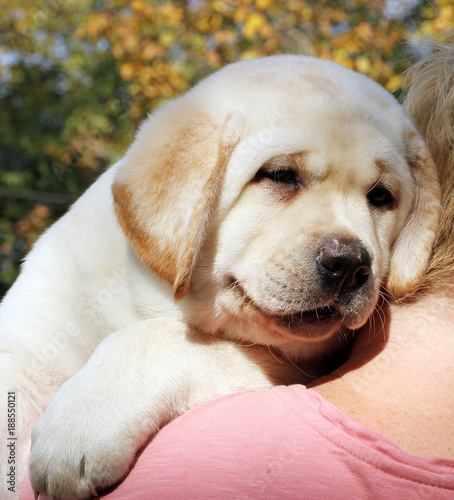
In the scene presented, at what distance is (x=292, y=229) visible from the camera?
2.02 meters

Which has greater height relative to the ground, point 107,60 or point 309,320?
point 309,320

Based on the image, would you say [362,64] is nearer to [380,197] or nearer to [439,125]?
[439,125]

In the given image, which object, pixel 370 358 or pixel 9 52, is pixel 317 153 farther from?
pixel 9 52

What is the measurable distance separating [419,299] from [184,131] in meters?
0.96

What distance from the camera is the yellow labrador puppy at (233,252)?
77.1 inches

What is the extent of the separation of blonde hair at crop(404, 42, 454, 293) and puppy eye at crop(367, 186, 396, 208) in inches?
7.4

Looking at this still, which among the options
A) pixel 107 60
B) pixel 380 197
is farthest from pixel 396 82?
pixel 107 60

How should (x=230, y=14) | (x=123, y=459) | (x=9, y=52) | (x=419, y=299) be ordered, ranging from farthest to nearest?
(x=9, y=52) < (x=230, y=14) < (x=419, y=299) < (x=123, y=459)

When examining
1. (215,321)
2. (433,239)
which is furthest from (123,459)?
(433,239)

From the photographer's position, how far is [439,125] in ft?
7.43

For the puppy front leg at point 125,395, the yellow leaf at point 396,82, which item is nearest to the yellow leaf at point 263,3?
the yellow leaf at point 396,82

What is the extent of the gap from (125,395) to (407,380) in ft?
2.65

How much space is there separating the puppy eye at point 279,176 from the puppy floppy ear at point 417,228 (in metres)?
0.47

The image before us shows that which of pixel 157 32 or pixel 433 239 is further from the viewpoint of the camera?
pixel 157 32
